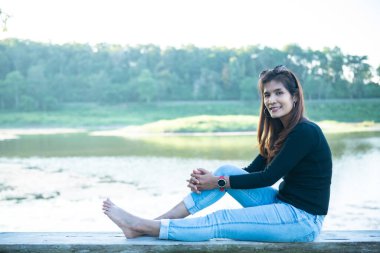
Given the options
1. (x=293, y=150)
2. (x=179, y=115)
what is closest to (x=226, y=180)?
(x=293, y=150)

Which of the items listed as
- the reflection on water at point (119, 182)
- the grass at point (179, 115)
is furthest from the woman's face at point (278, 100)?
the grass at point (179, 115)

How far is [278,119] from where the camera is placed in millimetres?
2428

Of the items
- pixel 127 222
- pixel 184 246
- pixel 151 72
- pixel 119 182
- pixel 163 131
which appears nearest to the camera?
pixel 184 246

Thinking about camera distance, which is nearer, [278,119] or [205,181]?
[205,181]

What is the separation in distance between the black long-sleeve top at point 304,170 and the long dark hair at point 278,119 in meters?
0.09

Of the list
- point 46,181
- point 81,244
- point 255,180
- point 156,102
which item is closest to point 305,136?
point 255,180

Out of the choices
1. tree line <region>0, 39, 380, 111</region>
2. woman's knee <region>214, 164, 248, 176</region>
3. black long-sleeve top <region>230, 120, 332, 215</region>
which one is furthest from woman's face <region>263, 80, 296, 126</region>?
tree line <region>0, 39, 380, 111</region>

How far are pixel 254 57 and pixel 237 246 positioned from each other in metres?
43.1

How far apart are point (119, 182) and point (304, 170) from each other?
685 cm

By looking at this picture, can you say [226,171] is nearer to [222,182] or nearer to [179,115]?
[222,182]

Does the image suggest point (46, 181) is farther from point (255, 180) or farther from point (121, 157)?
point (255, 180)

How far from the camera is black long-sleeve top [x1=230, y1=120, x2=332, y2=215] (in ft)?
7.00

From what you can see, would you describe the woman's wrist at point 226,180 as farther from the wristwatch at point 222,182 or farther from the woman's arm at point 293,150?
the woman's arm at point 293,150

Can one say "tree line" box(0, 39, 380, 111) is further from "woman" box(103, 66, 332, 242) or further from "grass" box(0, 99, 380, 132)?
"woman" box(103, 66, 332, 242)
